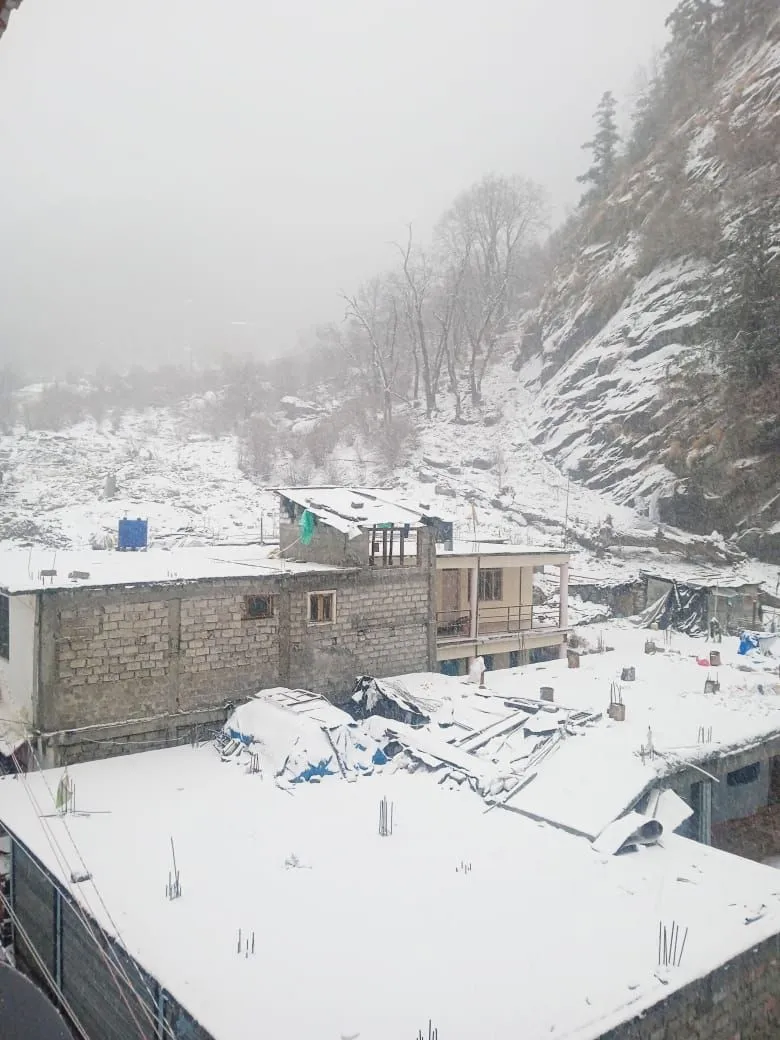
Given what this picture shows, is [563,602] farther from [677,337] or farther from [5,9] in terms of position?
[5,9]

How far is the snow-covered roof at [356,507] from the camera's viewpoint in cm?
1889

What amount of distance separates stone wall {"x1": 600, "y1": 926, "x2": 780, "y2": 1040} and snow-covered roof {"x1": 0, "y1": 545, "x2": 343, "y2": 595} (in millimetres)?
11642

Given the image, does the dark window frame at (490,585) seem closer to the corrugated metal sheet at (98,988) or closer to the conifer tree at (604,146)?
the corrugated metal sheet at (98,988)

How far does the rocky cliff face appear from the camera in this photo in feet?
104

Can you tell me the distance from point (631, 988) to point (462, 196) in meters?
55.5

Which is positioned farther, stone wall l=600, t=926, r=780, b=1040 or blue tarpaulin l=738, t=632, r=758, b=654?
blue tarpaulin l=738, t=632, r=758, b=654

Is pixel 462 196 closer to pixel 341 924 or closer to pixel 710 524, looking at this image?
pixel 710 524

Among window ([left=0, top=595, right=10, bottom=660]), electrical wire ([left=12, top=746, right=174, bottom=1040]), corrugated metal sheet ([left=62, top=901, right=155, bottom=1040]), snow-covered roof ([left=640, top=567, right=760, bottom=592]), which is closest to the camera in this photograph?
electrical wire ([left=12, top=746, right=174, bottom=1040])

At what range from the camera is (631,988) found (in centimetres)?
773

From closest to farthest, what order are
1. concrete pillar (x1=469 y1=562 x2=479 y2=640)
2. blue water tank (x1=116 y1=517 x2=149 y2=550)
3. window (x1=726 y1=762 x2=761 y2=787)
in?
window (x1=726 y1=762 x2=761 y2=787), blue water tank (x1=116 y1=517 x2=149 y2=550), concrete pillar (x1=469 y1=562 x2=479 y2=640)

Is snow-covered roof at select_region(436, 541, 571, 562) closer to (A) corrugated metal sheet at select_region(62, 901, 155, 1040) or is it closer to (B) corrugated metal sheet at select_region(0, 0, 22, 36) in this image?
(A) corrugated metal sheet at select_region(62, 901, 155, 1040)

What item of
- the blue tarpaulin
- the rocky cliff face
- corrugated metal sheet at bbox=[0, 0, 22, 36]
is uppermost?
the rocky cliff face

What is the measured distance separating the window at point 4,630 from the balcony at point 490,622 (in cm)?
1208

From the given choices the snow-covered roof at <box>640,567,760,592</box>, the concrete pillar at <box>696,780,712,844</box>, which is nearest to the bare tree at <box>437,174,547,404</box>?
the snow-covered roof at <box>640,567,760,592</box>
